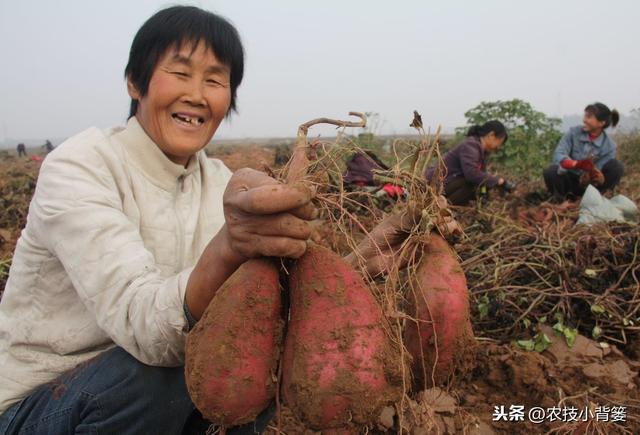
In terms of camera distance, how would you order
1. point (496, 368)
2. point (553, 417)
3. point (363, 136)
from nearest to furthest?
point (553, 417) < point (496, 368) < point (363, 136)

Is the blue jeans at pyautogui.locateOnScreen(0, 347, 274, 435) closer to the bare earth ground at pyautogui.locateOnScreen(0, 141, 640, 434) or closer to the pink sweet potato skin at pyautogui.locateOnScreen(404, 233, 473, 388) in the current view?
the pink sweet potato skin at pyautogui.locateOnScreen(404, 233, 473, 388)

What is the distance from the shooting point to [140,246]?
4.36 feet

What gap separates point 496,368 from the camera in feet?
8.12

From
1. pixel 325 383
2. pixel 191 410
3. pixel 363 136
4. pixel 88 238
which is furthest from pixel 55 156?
pixel 363 136

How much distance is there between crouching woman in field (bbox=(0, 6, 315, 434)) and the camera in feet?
3.90

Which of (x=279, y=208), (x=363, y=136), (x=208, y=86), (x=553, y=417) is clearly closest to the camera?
(x=279, y=208)

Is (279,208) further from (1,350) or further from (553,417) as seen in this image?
(553,417)

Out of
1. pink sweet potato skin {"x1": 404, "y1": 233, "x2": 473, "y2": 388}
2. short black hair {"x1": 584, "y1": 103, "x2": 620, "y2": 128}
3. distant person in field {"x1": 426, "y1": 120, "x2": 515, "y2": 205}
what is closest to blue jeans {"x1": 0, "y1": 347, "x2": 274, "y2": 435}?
pink sweet potato skin {"x1": 404, "y1": 233, "x2": 473, "y2": 388}

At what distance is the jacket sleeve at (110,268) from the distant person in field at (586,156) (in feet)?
18.9

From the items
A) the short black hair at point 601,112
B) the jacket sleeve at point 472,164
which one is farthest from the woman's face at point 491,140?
the short black hair at point 601,112

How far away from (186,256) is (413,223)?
815 millimetres

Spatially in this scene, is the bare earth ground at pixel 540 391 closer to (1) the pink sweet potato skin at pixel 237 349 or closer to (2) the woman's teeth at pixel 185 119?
(2) the woman's teeth at pixel 185 119

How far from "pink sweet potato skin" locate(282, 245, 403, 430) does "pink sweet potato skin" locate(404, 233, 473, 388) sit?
0.16 meters

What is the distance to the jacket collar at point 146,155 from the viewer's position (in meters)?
1.63
